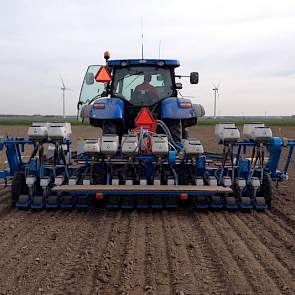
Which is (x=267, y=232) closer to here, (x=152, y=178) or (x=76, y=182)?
(x=152, y=178)

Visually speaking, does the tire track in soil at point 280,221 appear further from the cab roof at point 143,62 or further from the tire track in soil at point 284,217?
the cab roof at point 143,62

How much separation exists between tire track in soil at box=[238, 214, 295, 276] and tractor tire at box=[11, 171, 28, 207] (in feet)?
10.7

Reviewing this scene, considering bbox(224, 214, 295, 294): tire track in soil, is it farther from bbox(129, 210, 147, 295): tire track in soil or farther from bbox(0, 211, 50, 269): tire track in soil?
bbox(0, 211, 50, 269): tire track in soil

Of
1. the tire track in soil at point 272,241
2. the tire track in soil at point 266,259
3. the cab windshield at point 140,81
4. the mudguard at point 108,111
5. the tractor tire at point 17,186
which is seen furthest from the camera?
the cab windshield at point 140,81

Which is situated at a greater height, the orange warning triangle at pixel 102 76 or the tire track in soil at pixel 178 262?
the orange warning triangle at pixel 102 76

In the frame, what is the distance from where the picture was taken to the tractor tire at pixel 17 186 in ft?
21.0

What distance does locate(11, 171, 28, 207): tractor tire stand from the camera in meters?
6.39

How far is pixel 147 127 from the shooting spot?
6957 millimetres

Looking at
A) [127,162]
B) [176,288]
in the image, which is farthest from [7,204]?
[176,288]

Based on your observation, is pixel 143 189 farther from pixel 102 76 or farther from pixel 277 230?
pixel 102 76

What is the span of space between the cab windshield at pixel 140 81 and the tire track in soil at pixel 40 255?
288cm

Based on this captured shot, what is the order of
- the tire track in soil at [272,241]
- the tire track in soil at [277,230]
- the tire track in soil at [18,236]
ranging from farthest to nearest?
the tire track in soil at [277,230]
the tire track in soil at [18,236]
the tire track in soil at [272,241]

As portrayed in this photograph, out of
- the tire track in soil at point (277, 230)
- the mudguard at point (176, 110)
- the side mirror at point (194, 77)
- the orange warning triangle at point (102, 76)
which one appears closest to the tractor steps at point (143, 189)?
the tire track in soil at point (277, 230)

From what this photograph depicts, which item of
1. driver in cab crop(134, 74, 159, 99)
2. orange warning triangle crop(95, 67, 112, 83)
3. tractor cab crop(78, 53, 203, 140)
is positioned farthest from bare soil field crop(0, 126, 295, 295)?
driver in cab crop(134, 74, 159, 99)
